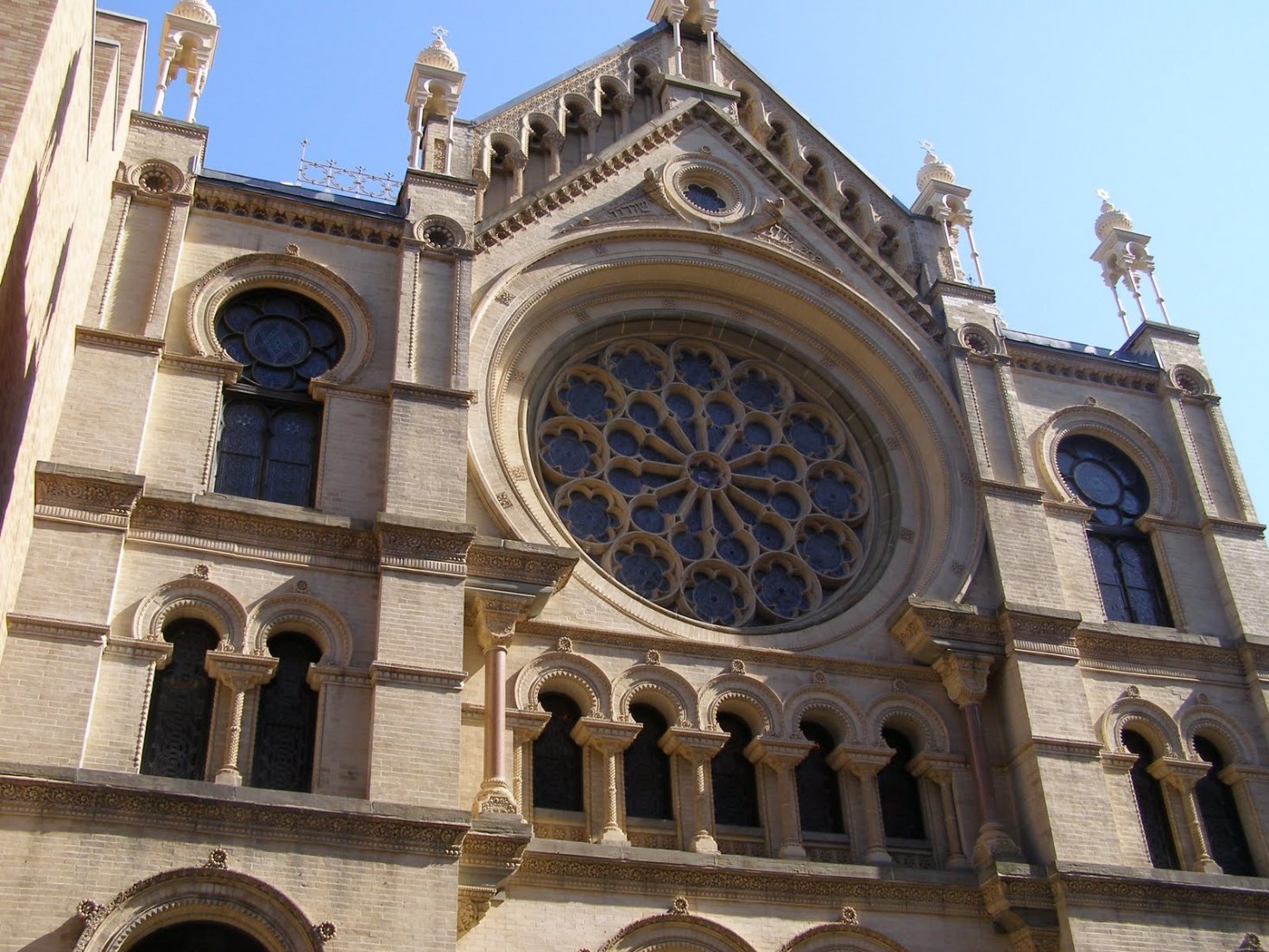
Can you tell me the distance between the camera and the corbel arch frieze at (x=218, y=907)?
14.0 m

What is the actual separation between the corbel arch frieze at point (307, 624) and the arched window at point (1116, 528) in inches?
445

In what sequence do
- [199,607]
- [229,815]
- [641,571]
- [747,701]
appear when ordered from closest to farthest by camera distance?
1. [229,815]
2. [199,607]
3. [747,701]
4. [641,571]

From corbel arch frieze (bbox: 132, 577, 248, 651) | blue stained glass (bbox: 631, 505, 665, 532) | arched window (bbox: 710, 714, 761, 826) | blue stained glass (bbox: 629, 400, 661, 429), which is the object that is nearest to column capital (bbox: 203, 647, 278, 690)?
corbel arch frieze (bbox: 132, 577, 248, 651)

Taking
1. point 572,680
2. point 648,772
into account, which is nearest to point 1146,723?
point 648,772

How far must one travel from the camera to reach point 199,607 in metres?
16.7

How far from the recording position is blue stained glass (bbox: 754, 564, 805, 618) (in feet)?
67.2

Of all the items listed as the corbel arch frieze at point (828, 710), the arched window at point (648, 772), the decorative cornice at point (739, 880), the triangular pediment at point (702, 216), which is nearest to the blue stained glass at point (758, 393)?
the triangular pediment at point (702, 216)

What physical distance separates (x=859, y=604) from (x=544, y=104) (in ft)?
32.3

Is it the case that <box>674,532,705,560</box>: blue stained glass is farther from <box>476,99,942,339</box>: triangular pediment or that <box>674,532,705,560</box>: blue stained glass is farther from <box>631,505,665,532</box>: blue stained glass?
<box>476,99,942,339</box>: triangular pediment

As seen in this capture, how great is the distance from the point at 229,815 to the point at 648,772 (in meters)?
5.54

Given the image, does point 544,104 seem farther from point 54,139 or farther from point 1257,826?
point 1257,826

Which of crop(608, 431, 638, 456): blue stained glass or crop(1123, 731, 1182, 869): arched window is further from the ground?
crop(608, 431, 638, 456): blue stained glass

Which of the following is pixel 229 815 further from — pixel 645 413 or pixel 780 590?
pixel 645 413

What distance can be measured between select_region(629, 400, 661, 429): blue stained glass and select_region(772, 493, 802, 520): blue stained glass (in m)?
2.10
